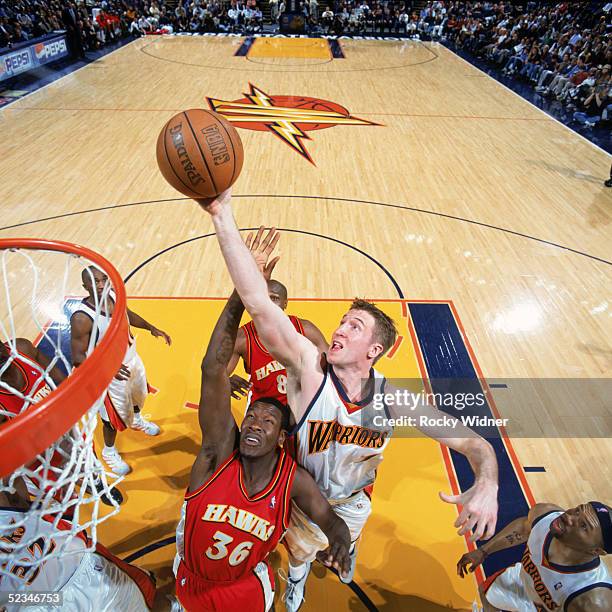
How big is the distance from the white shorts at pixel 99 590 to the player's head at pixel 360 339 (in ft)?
4.36

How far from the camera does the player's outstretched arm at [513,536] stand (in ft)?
8.28

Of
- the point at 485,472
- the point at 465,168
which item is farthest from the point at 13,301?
the point at 465,168

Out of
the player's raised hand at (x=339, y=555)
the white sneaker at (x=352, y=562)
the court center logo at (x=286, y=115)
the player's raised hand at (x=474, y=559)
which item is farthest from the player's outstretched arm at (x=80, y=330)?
the court center logo at (x=286, y=115)

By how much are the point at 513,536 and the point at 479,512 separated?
91cm

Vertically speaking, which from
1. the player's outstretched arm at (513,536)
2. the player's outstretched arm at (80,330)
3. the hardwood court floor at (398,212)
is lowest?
the hardwood court floor at (398,212)

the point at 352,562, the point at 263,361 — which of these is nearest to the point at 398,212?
the point at 263,361

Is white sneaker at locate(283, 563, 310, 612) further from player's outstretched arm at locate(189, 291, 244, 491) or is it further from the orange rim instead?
the orange rim

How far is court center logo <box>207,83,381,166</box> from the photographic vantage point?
10.1m

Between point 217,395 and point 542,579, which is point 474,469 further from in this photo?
point 217,395

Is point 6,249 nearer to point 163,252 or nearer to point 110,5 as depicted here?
point 163,252

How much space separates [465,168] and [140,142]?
239 inches

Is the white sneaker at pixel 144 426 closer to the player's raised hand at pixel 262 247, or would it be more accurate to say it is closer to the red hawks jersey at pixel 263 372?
the red hawks jersey at pixel 263 372

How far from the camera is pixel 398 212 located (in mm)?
7199

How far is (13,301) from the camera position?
16.6 feet
